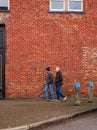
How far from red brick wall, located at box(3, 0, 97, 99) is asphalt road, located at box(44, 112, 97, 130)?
6.48 meters

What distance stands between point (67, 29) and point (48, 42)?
1.23 meters

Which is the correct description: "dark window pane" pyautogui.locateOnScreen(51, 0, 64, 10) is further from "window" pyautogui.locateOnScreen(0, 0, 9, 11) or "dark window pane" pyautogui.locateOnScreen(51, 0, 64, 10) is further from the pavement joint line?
the pavement joint line

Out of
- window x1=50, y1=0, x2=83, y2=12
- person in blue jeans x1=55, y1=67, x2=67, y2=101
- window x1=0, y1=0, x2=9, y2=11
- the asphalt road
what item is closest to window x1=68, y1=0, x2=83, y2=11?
window x1=50, y1=0, x2=83, y2=12

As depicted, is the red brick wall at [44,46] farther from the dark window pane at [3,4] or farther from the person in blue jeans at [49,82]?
the person in blue jeans at [49,82]

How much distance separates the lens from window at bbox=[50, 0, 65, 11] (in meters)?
21.2

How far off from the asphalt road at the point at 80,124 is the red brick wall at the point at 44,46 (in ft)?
21.3

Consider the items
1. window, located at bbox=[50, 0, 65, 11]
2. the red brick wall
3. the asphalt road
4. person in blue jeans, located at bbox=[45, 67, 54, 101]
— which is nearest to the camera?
the asphalt road

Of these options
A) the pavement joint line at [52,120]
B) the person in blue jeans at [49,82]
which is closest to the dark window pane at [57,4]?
the person in blue jeans at [49,82]

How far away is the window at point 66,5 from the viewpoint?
21.2 m

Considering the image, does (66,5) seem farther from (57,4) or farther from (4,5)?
(4,5)

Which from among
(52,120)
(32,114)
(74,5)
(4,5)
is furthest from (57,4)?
(52,120)

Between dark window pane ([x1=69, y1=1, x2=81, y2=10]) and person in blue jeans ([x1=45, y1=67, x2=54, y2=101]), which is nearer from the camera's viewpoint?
person in blue jeans ([x1=45, y1=67, x2=54, y2=101])

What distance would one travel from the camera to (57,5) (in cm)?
2130

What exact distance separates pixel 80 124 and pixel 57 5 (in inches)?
386
